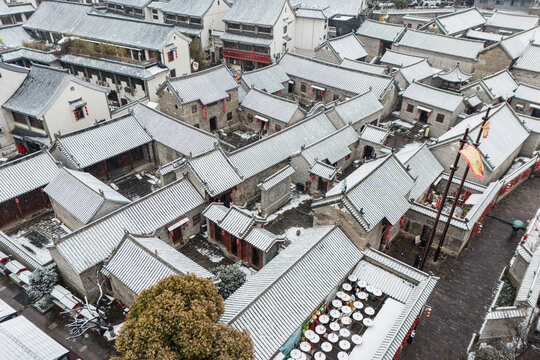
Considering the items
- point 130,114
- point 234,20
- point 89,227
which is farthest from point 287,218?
point 234,20

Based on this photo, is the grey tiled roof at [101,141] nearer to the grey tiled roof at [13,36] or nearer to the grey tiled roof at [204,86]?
the grey tiled roof at [204,86]

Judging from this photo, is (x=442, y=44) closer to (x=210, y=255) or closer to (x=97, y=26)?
(x=210, y=255)

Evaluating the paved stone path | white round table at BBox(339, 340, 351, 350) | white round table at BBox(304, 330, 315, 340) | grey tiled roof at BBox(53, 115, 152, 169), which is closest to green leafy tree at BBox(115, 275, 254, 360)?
white round table at BBox(304, 330, 315, 340)

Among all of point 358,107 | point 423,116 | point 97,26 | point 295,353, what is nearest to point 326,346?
point 295,353

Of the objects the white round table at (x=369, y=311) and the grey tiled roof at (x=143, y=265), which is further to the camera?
the white round table at (x=369, y=311)

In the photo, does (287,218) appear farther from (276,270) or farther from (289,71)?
(289,71)

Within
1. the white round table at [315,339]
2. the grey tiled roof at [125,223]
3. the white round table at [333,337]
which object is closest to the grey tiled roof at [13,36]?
the grey tiled roof at [125,223]

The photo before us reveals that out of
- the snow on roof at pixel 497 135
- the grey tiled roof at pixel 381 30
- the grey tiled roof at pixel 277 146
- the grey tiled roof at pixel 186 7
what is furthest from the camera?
the grey tiled roof at pixel 381 30
